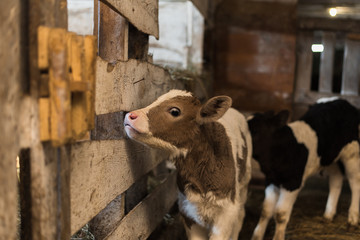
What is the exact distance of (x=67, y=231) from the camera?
1.86 meters

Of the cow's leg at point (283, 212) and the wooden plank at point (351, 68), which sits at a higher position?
the wooden plank at point (351, 68)

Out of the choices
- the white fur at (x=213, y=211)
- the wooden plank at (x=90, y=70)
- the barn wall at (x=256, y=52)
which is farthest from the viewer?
the barn wall at (x=256, y=52)

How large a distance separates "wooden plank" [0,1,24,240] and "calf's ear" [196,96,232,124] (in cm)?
160

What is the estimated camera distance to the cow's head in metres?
4.20

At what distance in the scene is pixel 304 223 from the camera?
4723 mm

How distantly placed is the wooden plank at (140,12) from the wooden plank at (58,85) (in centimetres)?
78

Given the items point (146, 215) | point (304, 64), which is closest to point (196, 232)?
point (146, 215)

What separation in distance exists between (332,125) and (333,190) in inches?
36.9

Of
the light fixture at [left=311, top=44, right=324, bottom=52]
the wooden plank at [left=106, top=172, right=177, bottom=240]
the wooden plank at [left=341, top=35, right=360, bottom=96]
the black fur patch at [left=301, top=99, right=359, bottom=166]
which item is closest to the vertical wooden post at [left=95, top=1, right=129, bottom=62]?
the wooden plank at [left=106, top=172, right=177, bottom=240]

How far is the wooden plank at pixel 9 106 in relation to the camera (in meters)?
1.40

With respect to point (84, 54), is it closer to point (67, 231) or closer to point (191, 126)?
point (67, 231)

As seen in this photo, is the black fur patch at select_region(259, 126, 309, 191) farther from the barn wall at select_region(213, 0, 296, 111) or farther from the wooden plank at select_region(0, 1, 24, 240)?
the wooden plank at select_region(0, 1, 24, 240)

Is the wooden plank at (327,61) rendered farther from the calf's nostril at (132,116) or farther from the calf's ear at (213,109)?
the calf's nostril at (132,116)

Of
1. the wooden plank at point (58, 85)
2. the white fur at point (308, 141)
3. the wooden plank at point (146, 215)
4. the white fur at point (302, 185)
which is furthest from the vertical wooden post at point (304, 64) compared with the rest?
the wooden plank at point (58, 85)
